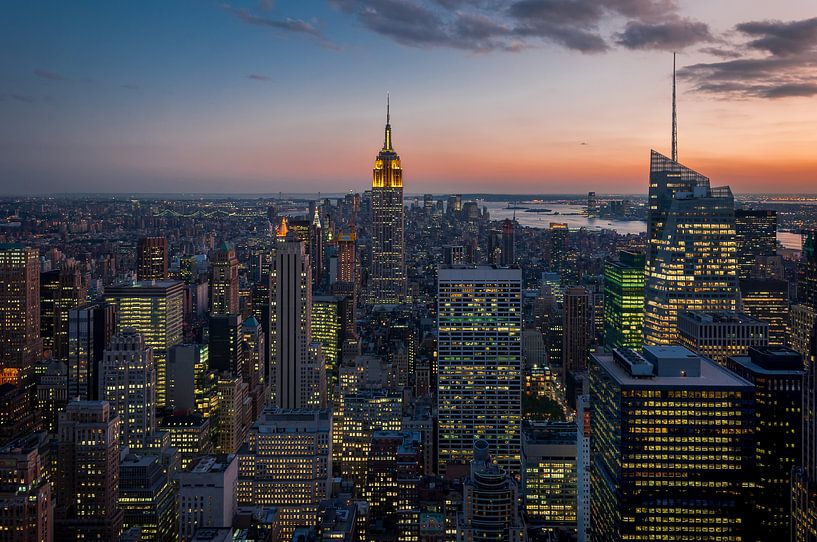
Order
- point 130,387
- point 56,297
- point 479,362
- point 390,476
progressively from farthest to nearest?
point 56,297
point 479,362
point 130,387
point 390,476

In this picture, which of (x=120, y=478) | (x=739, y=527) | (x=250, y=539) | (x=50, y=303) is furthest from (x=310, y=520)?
(x=50, y=303)

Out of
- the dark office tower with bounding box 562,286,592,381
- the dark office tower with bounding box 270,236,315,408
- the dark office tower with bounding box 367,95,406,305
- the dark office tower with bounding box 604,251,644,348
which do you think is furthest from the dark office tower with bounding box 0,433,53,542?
the dark office tower with bounding box 367,95,406,305

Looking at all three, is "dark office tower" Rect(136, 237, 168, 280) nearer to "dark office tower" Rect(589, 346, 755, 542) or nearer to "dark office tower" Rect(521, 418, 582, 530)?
"dark office tower" Rect(521, 418, 582, 530)

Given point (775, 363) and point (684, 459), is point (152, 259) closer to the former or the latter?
point (684, 459)

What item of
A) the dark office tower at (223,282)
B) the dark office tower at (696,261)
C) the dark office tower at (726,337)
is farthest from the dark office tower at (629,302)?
the dark office tower at (223,282)

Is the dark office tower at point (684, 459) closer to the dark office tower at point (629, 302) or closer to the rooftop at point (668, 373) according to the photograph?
the rooftop at point (668, 373)

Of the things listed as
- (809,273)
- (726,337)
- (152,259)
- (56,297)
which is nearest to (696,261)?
Result: (809,273)
